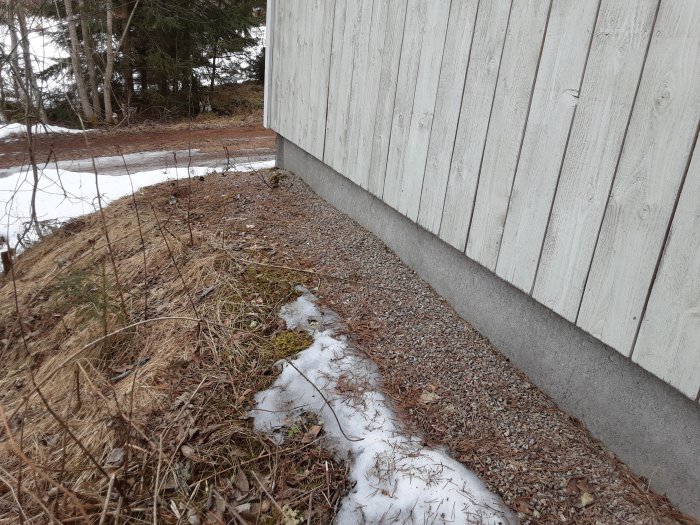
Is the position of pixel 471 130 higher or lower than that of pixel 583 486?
higher

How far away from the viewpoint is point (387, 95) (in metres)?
3.36

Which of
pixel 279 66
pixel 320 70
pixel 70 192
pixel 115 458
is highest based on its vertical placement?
pixel 320 70

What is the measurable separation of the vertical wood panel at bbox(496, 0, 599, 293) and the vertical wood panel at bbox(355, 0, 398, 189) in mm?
1373

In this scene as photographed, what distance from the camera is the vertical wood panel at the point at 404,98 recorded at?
118 inches

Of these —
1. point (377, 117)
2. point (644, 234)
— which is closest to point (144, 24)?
point (377, 117)

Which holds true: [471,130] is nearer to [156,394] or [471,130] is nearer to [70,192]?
[156,394]

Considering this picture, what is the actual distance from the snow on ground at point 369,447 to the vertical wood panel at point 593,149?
0.79 metres

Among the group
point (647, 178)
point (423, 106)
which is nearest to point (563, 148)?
point (647, 178)

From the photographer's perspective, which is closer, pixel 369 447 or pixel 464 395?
pixel 369 447

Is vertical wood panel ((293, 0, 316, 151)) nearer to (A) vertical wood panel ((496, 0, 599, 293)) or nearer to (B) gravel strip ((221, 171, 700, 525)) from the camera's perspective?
(B) gravel strip ((221, 171, 700, 525))

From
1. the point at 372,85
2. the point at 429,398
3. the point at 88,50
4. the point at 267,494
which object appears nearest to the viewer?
the point at 267,494

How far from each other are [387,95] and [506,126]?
1149 millimetres

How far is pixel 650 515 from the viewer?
1844 mm

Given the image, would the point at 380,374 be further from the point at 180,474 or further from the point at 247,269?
the point at 247,269
